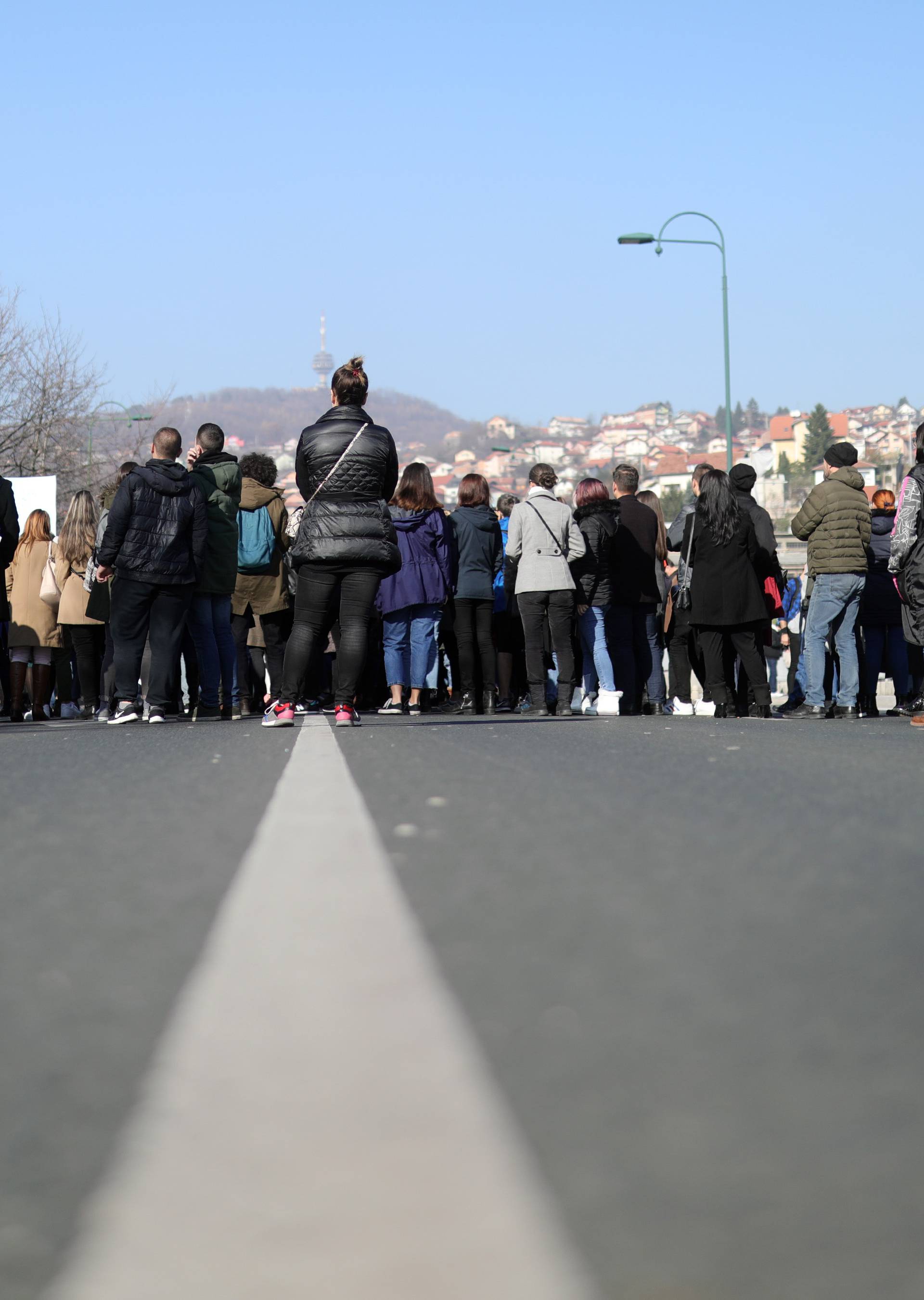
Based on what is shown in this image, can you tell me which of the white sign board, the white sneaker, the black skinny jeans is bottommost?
the white sneaker

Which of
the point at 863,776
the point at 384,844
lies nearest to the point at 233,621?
the point at 863,776

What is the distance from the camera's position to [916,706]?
1313 cm

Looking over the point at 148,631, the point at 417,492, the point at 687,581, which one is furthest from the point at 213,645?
the point at 687,581

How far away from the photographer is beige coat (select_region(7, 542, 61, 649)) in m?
16.4

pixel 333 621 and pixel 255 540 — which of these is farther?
pixel 255 540

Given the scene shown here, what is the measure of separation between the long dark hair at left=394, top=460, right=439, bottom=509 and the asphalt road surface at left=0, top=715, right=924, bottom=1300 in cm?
891

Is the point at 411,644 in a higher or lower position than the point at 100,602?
lower

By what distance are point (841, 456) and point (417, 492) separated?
11.7ft

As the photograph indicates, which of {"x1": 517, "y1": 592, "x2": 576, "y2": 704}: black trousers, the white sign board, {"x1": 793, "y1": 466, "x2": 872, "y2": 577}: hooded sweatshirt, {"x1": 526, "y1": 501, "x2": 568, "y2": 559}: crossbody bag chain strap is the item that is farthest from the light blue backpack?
the white sign board

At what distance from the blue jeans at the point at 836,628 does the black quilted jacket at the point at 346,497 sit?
5.41 metres

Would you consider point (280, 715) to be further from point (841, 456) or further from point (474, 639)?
point (841, 456)

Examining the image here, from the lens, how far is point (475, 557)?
15.1m

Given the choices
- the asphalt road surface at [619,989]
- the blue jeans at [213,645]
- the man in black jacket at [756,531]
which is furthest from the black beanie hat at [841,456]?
the asphalt road surface at [619,989]

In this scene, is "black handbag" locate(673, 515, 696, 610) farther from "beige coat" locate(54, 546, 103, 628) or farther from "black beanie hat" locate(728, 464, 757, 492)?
"beige coat" locate(54, 546, 103, 628)
